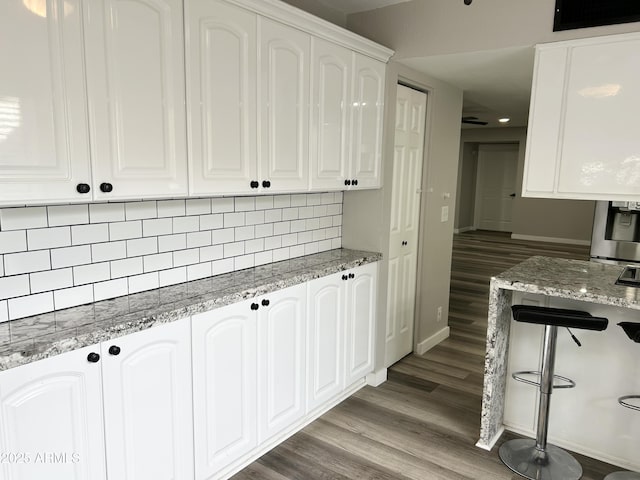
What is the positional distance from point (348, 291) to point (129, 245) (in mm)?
1452

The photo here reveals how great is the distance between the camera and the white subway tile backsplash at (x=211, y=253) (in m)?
2.47

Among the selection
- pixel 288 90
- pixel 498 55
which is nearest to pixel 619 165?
pixel 498 55

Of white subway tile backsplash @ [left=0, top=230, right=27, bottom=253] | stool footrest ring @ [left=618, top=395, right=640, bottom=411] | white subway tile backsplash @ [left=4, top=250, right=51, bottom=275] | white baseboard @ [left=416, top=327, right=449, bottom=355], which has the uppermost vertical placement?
white subway tile backsplash @ [left=0, top=230, right=27, bottom=253]

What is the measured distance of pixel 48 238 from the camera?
6.03 ft

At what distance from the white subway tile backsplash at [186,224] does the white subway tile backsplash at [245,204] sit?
302 mm

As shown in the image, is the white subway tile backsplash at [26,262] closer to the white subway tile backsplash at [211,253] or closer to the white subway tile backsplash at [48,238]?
the white subway tile backsplash at [48,238]

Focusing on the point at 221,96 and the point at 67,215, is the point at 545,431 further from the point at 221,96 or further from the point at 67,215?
the point at 67,215

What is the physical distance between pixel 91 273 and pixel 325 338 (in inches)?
57.1

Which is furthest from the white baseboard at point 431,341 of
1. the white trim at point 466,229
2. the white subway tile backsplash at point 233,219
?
the white trim at point 466,229

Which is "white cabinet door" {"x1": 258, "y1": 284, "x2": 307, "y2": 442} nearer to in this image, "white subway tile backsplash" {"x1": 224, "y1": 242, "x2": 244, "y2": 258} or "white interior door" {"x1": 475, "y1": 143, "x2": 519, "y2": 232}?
"white subway tile backsplash" {"x1": 224, "y1": 242, "x2": 244, "y2": 258}

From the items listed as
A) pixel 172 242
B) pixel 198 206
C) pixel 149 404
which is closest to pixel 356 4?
pixel 198 206

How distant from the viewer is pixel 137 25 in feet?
5.77

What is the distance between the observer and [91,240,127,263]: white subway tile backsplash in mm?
1993

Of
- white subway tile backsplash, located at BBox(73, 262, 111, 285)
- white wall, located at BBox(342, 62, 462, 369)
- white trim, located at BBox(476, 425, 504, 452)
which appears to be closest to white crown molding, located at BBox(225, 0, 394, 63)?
white wall, located at BBox(342, 62, 462, 369)
